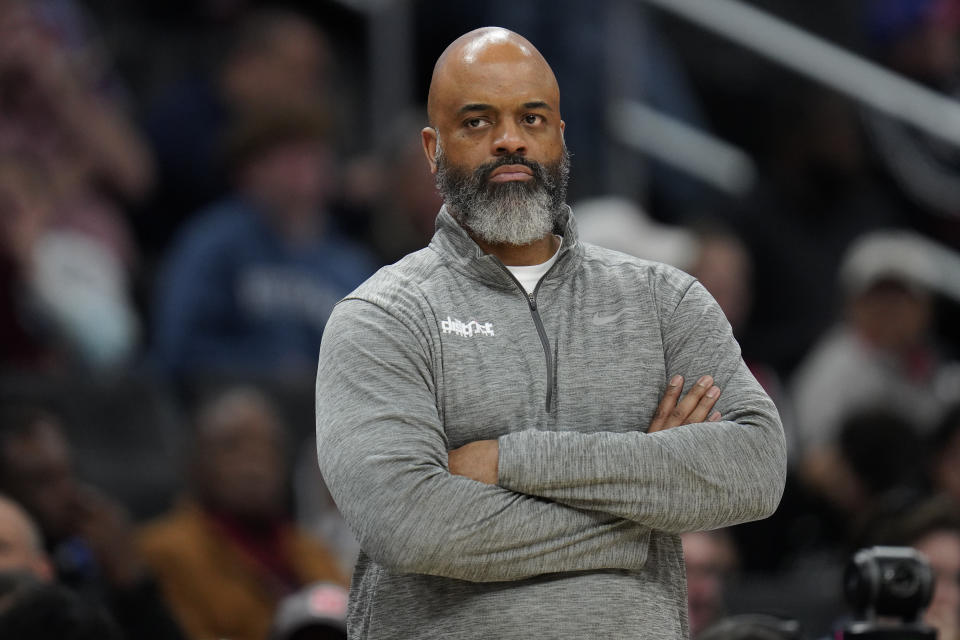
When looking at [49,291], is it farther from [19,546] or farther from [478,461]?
[478,461]

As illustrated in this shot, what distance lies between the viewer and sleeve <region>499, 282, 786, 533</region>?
2.74 metres

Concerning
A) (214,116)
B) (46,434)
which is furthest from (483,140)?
(214,116)

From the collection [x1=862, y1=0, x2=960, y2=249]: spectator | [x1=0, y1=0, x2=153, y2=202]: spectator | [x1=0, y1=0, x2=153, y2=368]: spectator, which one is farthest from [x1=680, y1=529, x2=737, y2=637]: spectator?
[x1=862, y1=0, x2=960, y2=249]: spectator

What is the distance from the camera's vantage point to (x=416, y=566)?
106 inches

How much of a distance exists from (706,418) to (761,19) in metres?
5.65

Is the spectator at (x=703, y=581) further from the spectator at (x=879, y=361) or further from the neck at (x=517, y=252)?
the neck at (x=517, y=252)

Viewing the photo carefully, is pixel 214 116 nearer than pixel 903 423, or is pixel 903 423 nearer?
pixel 903 423

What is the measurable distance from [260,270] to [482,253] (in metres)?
4.00

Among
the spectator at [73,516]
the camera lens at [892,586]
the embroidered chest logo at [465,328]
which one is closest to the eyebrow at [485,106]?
the embroidered chest logo at [465,328]

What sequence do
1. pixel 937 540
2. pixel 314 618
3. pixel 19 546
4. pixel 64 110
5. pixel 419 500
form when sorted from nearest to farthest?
1. pixel 419 500
2. pixel 19 546
3. pixel 314 618
4. pixel 937 540
5. pixel 64 110

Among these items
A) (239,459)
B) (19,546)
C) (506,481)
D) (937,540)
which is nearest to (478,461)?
(506,481)

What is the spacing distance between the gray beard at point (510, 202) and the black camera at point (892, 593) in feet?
3.35

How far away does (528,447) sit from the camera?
2756 mm

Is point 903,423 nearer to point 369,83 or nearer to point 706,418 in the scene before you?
point 369,83
